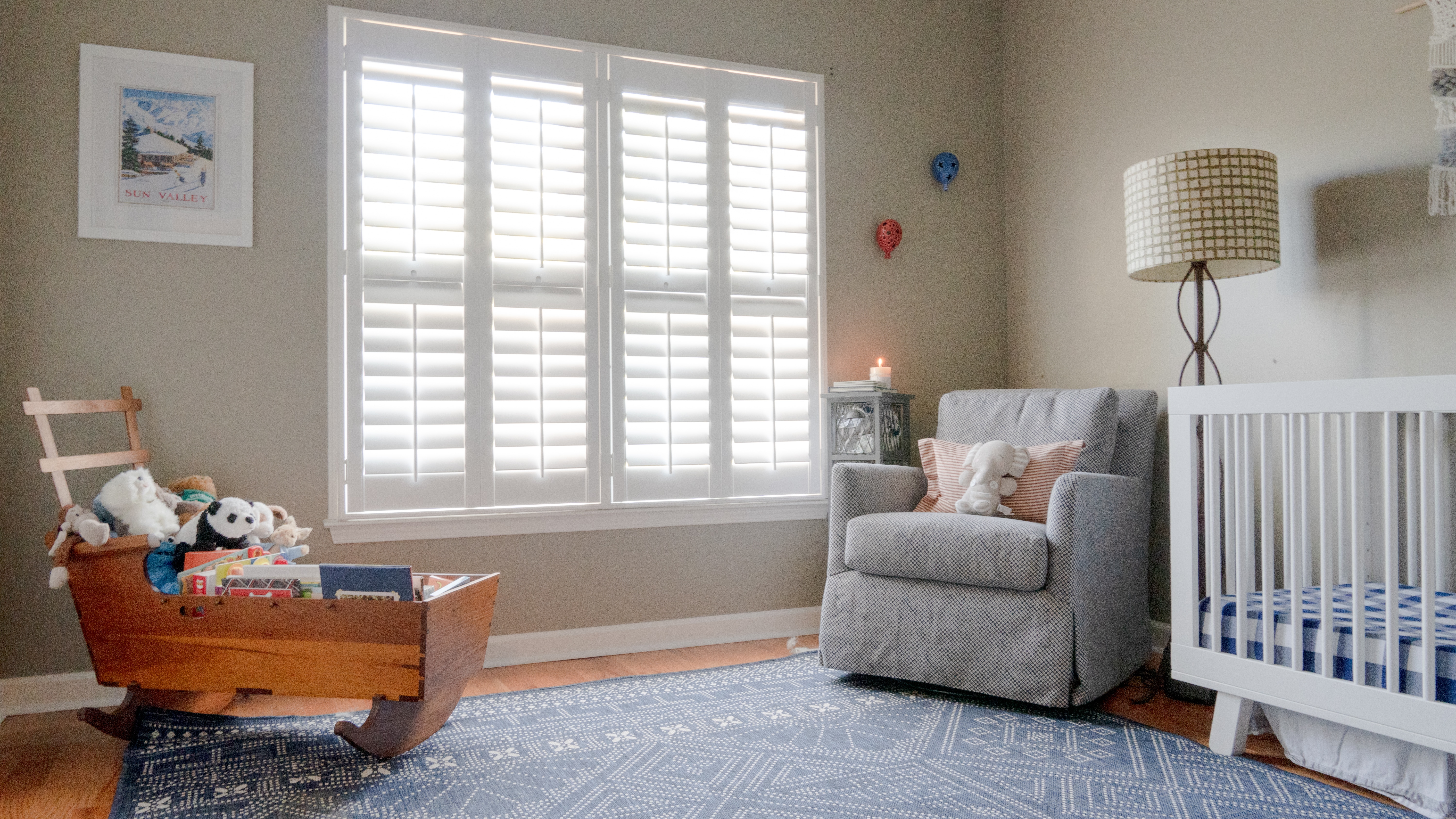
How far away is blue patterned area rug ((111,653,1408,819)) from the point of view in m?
1.73

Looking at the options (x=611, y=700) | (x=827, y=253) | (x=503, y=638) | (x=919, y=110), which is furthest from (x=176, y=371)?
(x=919, y=110)

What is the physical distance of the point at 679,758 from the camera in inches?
78.7

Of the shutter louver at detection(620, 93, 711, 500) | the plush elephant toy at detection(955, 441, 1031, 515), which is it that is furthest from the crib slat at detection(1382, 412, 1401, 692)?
the shutter louver at detection(620, 93, 711, 500)

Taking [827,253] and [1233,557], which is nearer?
[1233,557]

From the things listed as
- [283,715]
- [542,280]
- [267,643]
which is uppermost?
[542,280]

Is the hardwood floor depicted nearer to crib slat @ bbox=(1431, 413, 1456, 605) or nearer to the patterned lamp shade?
crib slat @ bbox=(1431, 413, 1456, 605)

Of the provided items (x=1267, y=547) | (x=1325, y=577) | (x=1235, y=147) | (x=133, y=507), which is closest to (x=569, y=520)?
(x=133, y=507)

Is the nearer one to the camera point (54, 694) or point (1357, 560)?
point (1357, 560)

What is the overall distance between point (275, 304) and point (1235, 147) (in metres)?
2.84

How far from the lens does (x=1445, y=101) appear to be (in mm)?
2105

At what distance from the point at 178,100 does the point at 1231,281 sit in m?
3.07

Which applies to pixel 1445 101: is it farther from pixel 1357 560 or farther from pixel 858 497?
pixel 858 497

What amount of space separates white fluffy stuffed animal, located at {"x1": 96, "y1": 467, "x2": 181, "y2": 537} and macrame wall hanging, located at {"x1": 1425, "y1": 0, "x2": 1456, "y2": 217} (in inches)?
122

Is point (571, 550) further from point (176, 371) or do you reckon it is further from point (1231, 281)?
point (1231, 281)
